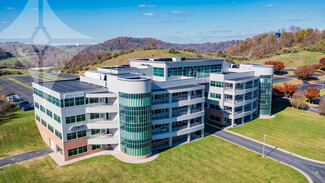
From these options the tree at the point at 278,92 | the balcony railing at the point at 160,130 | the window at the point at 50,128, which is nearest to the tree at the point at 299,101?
the tree at the point at 278,92

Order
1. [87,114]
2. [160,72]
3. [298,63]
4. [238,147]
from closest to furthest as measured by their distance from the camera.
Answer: [87,114] < [238,147] < [160,72] < [298,63]

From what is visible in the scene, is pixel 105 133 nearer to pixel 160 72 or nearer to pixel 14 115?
pixel 160 72

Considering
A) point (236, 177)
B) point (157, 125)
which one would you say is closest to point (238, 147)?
point (236, 177)

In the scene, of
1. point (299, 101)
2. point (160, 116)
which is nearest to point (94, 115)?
point (160, 116)

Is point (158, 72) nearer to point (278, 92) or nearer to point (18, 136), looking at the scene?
point (18, 136)

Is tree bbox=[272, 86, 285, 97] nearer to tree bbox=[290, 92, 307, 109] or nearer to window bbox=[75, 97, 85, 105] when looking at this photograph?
tree bbox=[290, 92, 307, 109]

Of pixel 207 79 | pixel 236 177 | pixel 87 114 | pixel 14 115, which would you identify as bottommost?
pixel 236 177
